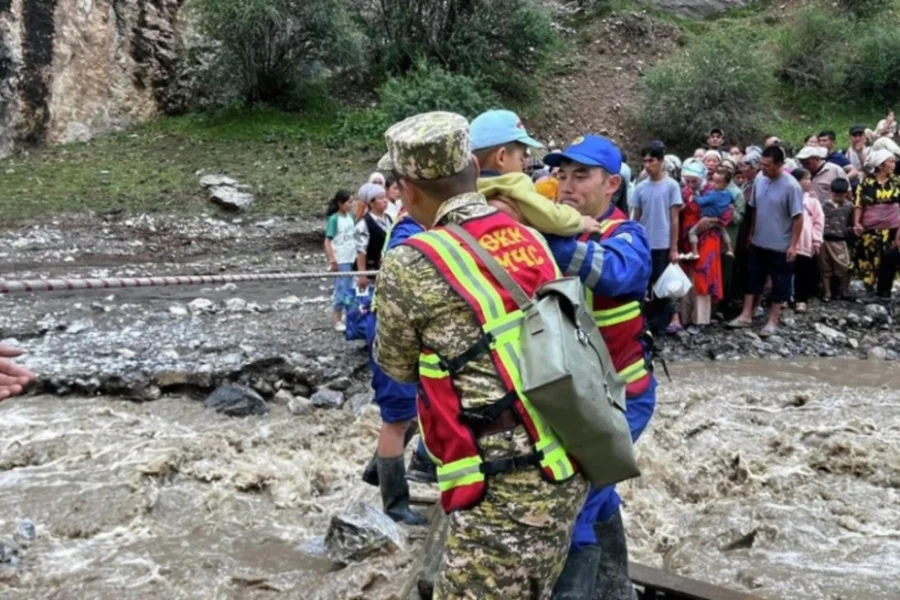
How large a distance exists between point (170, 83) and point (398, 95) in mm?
4706

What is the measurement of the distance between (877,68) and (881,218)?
536 inches

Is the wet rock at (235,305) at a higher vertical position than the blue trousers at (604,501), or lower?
lower

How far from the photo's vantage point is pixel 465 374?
7.00 feet

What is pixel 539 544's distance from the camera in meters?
2.18

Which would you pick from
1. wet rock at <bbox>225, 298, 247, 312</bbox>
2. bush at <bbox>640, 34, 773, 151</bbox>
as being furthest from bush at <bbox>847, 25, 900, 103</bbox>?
wet rock at <bbox>225, 298, 247, 312</bbox>

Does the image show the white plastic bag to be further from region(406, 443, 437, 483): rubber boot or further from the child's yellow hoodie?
the child's yellow hoodie

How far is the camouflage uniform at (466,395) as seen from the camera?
2.12 m

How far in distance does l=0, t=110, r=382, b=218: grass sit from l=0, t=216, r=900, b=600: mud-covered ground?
13.6 ft

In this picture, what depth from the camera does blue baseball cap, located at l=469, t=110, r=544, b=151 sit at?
3.06 m

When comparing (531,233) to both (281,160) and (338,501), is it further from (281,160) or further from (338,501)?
(281,160)

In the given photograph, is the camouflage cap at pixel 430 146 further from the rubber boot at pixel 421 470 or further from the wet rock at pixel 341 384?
the wet rock at pixel 341 384

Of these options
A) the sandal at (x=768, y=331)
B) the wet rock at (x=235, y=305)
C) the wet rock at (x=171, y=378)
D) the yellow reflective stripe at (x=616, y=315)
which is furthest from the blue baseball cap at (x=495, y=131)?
the sandal at (x=768, y=331)

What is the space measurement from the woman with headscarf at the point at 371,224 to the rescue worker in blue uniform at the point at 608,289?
14.3 feet

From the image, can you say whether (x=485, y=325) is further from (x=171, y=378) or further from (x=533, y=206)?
(x=171, y=378)
